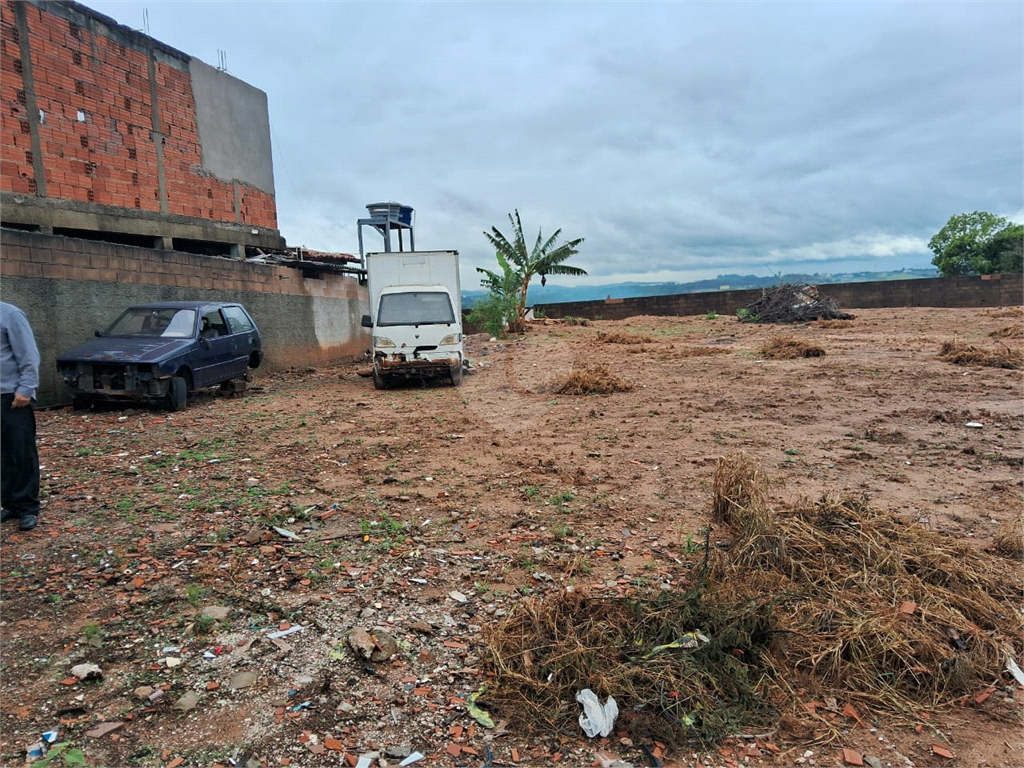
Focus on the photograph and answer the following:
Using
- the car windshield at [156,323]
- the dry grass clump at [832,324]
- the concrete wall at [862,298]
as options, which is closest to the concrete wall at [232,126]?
the car windshield at [156,323]

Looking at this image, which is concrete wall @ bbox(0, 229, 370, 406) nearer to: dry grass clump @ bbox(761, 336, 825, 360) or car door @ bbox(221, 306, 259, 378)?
car door @ bbox(221, 306, 259, 378)

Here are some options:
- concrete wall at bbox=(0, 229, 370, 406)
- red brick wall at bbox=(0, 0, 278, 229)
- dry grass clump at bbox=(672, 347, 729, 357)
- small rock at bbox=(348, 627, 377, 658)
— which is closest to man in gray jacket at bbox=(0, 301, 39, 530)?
small rock at bbox=(348, 627, 377, 658)

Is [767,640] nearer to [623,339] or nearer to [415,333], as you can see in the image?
[415,333]

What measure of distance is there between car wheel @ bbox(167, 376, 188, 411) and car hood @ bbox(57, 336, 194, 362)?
44 cm

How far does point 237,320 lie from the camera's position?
11258mm

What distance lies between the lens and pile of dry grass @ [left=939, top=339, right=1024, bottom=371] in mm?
11547

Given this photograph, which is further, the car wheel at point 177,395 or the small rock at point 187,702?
the car wheel at point 177,395

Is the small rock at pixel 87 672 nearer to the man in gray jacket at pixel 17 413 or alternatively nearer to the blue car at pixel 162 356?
the man in gray jacket at pixel 17 413

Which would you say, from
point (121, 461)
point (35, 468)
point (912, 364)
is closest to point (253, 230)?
point (121, 461)

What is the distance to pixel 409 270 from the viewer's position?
13.4 m

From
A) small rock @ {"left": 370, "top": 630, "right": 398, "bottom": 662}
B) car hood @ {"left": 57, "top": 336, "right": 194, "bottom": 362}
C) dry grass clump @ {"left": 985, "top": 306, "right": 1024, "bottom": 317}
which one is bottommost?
small rock @ {"left": 370, "top": 630, "right": 398, "bottom": 662}

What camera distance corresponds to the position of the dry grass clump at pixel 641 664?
2521mm

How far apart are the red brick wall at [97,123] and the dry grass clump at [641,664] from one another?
12.3 meters

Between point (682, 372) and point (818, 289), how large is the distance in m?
16.4
